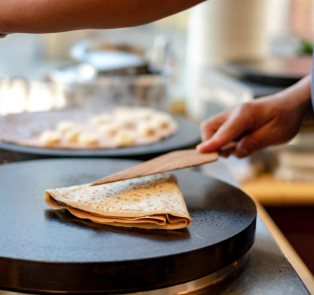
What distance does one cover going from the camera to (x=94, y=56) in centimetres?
254

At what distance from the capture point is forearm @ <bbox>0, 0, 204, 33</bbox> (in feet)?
2.66

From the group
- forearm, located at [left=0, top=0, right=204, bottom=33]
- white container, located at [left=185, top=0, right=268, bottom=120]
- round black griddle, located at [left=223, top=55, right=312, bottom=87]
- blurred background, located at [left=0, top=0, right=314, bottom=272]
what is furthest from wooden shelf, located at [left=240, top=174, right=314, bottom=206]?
forearm, located at [left=0, top=0, right=204, bottom=33]

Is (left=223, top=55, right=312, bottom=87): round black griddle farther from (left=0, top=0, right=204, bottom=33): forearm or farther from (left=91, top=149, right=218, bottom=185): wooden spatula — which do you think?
(left=0, top=0, right=204, bottom=33): forearm

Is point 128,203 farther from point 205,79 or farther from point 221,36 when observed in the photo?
point 221,36

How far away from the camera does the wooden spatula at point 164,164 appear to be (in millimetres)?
1053

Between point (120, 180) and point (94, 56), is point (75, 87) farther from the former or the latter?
point (120, 180)

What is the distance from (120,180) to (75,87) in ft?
4.25

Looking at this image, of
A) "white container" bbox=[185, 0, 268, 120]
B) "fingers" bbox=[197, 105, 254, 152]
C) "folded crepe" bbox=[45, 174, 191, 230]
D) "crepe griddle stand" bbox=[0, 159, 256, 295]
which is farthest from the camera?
"white container" bbox=[185, 0, 268, 120]

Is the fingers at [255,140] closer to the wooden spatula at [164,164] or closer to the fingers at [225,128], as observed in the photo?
the fingers at [225,128]

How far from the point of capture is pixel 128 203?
0.99 m

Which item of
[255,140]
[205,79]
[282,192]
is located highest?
[255,140]

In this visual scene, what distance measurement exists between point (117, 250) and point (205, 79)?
7.25ft

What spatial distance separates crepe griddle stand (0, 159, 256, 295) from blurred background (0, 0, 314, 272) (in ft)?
3.53

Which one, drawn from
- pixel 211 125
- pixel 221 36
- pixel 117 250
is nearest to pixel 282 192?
pixel 221 36
